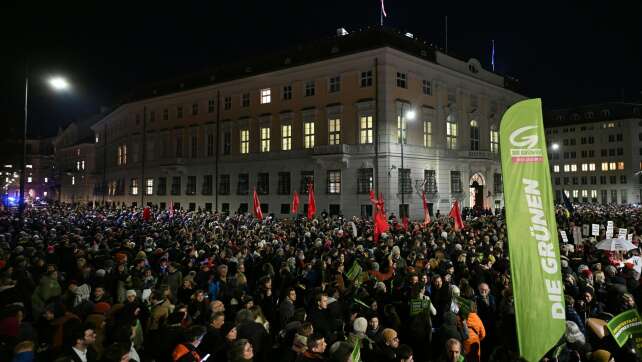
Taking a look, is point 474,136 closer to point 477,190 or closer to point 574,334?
point 477,190

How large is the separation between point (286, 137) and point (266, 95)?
16.7ft

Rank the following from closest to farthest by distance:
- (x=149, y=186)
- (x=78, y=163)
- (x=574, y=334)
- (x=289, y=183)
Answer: (x=574, y=334), (x=289, y=183), (x=149, y=186), (x=78, y=163)

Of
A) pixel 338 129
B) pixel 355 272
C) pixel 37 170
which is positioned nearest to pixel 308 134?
pixel 338 129

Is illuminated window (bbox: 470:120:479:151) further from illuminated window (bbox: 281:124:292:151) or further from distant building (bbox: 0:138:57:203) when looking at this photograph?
distant building (bbox: 0:138:57:203)

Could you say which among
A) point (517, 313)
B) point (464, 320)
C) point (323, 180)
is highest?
point (323, 180)

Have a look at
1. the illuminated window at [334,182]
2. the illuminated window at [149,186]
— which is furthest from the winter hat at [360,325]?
the illuminated window at [149,186]

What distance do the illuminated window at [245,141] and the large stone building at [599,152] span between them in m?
63.5

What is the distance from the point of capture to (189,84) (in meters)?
51.6

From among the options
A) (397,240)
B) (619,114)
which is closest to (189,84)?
(397,240)

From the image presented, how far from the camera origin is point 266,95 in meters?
42.8

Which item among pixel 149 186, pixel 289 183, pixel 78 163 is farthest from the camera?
pixel 78 163

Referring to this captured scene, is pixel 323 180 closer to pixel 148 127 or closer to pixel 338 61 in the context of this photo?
pixel 338 61

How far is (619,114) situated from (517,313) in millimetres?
101056

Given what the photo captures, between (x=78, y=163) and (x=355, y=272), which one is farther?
(x=78, y=163)
